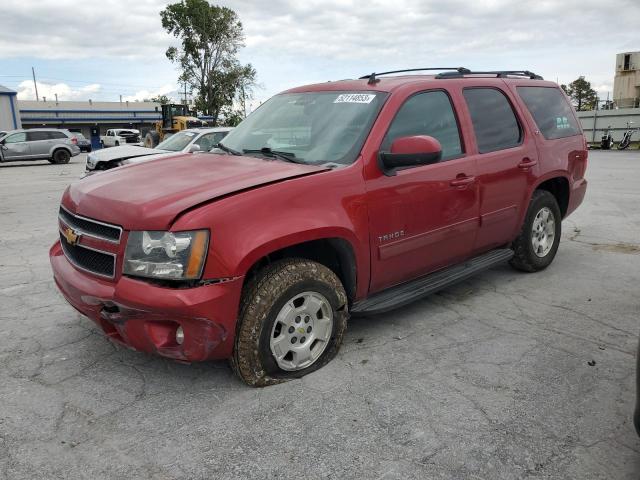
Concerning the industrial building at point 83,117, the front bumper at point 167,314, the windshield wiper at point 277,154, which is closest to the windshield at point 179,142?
the windshield wiper at point 277,154

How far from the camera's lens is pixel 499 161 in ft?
14.1

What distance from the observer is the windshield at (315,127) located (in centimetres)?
346

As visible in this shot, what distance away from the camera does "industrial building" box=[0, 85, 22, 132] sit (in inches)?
1561

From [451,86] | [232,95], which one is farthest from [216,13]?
[451,86]

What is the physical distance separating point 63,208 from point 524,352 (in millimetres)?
3167

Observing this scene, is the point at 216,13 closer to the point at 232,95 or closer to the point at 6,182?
the point at 232,95

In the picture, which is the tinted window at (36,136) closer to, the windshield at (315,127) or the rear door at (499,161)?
the windshield at (315,127)

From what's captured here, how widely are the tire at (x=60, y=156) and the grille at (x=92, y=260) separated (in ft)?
76.9

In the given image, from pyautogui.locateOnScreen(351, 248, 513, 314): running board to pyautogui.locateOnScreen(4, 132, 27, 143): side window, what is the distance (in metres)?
23.9

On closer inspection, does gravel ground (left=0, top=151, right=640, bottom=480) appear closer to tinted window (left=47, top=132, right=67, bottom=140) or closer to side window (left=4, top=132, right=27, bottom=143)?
side window (left=4, top=132, right=27, bottom=143)

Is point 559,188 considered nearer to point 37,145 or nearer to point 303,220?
point 303,220

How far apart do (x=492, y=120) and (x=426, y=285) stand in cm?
156

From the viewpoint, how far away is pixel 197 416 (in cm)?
279

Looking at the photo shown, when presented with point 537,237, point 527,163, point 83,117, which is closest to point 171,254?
point 527,163
